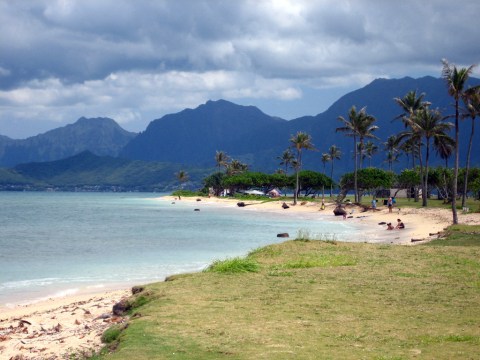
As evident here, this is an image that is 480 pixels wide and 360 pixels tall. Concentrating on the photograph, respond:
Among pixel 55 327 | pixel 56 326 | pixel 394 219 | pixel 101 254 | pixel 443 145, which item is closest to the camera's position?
pixel 55 327

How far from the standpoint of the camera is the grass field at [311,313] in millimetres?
9633

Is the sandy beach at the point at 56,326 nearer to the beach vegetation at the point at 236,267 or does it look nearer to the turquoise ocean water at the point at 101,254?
the turquoise ocean water at the point at 101,254

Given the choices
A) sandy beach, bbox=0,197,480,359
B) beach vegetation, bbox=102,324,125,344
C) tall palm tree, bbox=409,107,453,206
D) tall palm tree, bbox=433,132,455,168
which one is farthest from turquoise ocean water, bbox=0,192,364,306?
tall palm tree, bbox=433,132,455,168

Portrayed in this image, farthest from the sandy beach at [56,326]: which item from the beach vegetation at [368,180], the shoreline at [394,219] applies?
the beach vegetation at [368,180]

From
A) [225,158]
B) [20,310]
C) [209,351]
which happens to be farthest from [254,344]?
[225,158]

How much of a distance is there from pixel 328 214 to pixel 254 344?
239 feet

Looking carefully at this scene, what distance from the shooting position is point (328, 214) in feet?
268

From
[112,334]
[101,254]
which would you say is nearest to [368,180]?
[101,254]

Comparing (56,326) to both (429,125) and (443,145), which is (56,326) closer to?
(429,125)

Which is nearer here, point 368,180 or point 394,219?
point 394,219

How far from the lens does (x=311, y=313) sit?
40.2ft

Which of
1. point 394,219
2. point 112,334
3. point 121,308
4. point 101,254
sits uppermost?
point 112,334

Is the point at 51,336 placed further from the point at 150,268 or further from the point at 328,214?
the point at 328,214

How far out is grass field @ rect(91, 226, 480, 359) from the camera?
379 inches
